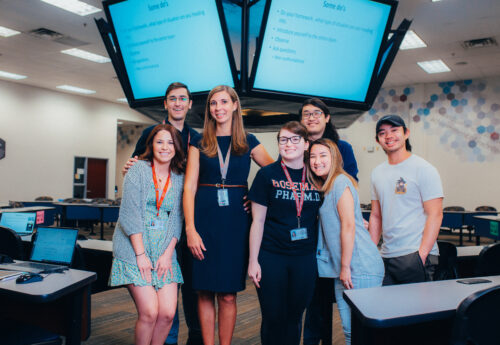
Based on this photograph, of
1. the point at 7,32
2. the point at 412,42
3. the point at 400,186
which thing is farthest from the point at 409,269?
the point at 7,32

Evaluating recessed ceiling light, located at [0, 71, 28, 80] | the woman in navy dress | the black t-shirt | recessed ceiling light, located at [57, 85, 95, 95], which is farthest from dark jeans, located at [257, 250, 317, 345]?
recessed ceiling light, located at [57, 85, 95, 95]

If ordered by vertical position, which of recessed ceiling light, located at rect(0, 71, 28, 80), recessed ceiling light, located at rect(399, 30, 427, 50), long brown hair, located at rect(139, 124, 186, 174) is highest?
recessed ceiling light, located at rect(399, 30, 427, 50)

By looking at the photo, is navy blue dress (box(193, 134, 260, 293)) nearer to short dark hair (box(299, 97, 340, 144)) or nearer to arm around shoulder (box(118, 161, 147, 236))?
arm around shoulder (box(118, 161, 147, 236))

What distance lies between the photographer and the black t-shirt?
1.89 meters

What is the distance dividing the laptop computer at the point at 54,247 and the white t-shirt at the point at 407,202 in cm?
172

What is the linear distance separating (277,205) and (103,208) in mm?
6437

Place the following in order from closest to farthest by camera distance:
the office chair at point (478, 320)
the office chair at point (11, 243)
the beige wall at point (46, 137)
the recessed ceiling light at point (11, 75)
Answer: the office chair at point (478, 320) < the office chair at point (11, 243) < the recessed ceiling light at point (11, 75) < the beige wall at point (46, 137)

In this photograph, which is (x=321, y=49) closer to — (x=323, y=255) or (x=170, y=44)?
(x=170, y=44)

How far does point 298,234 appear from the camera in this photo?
1887 mm

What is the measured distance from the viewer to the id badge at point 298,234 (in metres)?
1.88

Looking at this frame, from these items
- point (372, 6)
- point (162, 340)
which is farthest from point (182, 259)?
point (372, 6)

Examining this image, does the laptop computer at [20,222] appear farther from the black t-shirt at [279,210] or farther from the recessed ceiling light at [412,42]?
the recessed ceiling light at [412,42]

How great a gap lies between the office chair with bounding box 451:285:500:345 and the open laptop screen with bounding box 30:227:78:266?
1871 millimetres

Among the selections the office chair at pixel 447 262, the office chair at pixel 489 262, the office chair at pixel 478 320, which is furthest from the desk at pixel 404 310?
the office chair at pixel 447 262
